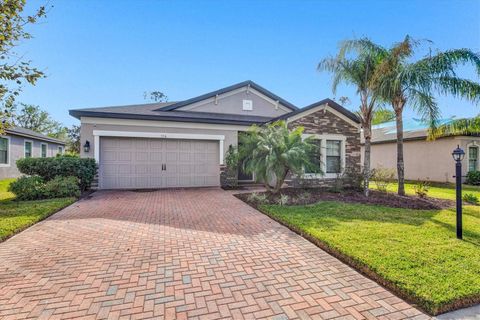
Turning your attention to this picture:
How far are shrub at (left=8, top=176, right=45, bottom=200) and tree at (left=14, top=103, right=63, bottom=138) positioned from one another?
115 ft

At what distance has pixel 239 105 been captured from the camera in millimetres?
15258

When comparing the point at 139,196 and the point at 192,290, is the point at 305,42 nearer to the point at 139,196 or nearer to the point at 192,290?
the point at 139,196

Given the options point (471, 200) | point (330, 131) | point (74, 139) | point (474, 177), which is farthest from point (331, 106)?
point (74, 139)

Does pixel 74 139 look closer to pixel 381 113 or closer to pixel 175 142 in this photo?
pixel 175 142

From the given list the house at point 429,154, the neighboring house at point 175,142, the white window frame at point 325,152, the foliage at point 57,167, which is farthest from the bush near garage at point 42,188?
the house at point 429,154

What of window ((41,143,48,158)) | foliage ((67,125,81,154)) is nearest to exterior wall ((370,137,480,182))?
window ((41,143,48,158))

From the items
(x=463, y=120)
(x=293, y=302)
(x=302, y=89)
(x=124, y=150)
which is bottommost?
(x=293, y=302)

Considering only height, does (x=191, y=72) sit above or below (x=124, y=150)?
above

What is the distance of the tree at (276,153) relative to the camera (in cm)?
852

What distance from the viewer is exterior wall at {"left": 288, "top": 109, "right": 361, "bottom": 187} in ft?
38.4

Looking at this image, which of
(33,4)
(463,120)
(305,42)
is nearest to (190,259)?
(33,4)

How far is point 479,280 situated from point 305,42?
13643 mm

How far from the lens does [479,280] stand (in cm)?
329

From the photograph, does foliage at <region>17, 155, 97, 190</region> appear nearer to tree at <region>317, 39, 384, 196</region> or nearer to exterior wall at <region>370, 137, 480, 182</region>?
tree at <region>317, 39, 384, 196</region>
